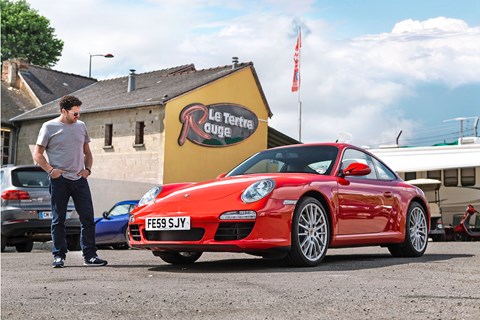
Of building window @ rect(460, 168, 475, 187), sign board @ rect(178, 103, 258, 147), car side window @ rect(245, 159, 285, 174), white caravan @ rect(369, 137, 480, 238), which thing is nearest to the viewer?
car side window @ rect(245, 159, 285, 174)

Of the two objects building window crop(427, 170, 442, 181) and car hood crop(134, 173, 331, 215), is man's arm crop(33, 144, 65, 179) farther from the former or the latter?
building window crop(427, 170, 442, 181)

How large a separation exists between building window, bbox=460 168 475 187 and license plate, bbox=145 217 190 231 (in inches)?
599

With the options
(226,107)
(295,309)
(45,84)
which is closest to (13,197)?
(295,309)

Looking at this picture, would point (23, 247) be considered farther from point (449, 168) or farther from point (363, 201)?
point (449, 168)

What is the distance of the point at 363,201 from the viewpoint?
25.1 feet

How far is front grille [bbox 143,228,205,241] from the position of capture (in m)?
6.50

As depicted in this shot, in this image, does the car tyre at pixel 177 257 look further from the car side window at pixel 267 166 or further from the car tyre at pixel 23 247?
the car tyre at pixel 23 247

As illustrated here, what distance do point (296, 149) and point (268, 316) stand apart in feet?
13.9

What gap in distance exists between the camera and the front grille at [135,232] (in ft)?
22.9

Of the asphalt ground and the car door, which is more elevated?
the car door

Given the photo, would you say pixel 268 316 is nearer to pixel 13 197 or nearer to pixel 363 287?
pixel 363 287

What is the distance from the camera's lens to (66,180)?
732 centimetres

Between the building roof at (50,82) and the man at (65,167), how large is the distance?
33.3m

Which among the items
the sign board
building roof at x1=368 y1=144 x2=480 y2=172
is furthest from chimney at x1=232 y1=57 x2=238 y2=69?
building roof at x1=368 y1=144 x2=480 y2=172
